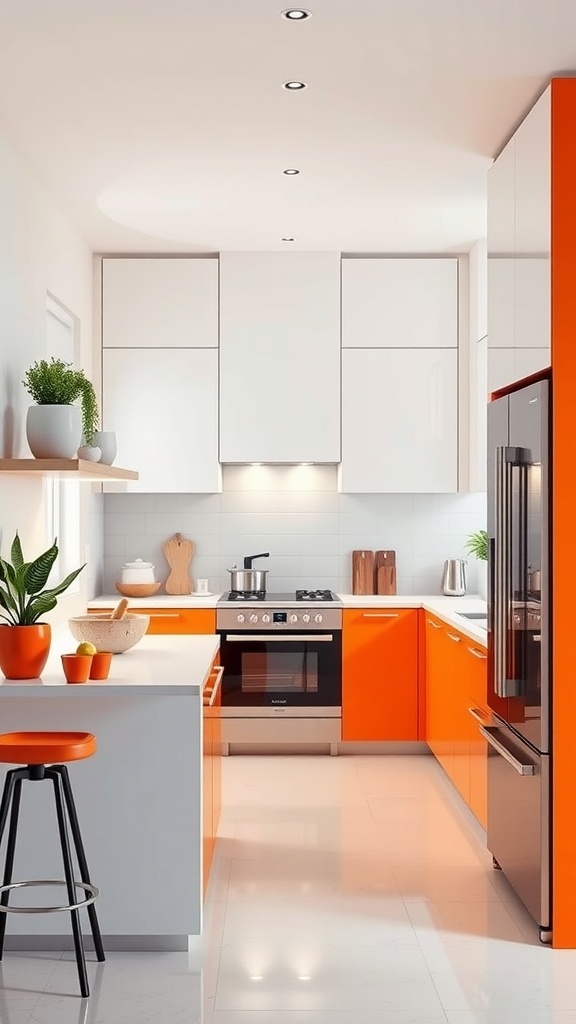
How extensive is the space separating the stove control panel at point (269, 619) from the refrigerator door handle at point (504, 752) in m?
1.92

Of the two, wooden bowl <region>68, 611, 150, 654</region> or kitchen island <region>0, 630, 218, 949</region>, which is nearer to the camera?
kitchen island <region>0, 630, 218, 949</region>

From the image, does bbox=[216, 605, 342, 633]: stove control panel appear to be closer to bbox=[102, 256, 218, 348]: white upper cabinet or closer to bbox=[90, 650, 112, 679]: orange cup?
bbox=[102, 256, 218, 348]: white upper cabinet

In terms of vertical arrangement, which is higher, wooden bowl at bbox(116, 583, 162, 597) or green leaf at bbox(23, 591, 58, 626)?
green leaf at bbox(23, 591, 58, 626)

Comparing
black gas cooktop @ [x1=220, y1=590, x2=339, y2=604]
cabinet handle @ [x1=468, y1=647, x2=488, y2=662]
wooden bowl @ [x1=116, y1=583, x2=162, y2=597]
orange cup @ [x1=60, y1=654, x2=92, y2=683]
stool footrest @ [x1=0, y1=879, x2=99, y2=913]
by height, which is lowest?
stool footrest @ [x1=0, y1=879, x2=99, y2=913]

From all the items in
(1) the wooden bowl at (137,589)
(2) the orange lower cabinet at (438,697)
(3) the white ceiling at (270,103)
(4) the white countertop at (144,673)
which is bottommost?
(2) the orange lower cabinet at (438,697)

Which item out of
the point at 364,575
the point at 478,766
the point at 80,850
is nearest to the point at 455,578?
the point at 364,575

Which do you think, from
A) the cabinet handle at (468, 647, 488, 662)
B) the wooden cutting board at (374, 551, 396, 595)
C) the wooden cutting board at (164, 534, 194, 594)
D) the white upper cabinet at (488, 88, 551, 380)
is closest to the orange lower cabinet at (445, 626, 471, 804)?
the cabinet handle at (468, 647, 488, 662)

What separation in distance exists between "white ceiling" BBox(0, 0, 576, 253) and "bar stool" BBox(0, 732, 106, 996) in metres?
2.11

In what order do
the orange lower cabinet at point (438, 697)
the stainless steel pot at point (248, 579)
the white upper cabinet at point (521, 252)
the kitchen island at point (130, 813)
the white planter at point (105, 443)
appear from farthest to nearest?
the stainless steel pot at point (248, 579), the orange lower cabinet at point (438, 697), the white planter at point (105, 443), the white upper cabinet at point (521, 252), the kitchen island at point (130, 813)

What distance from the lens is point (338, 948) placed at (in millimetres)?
3539

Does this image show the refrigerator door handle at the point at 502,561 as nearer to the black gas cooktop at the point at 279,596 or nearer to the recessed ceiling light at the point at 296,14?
the recessed ceiling light at the point at 296,14

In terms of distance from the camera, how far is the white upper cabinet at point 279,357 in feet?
20.4

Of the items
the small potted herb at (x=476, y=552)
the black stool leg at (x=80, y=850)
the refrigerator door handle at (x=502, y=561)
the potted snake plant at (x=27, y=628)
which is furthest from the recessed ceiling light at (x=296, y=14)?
the small potted herb at (x=476, y=552)

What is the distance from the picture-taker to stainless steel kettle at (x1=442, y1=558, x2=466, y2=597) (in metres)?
6.47
